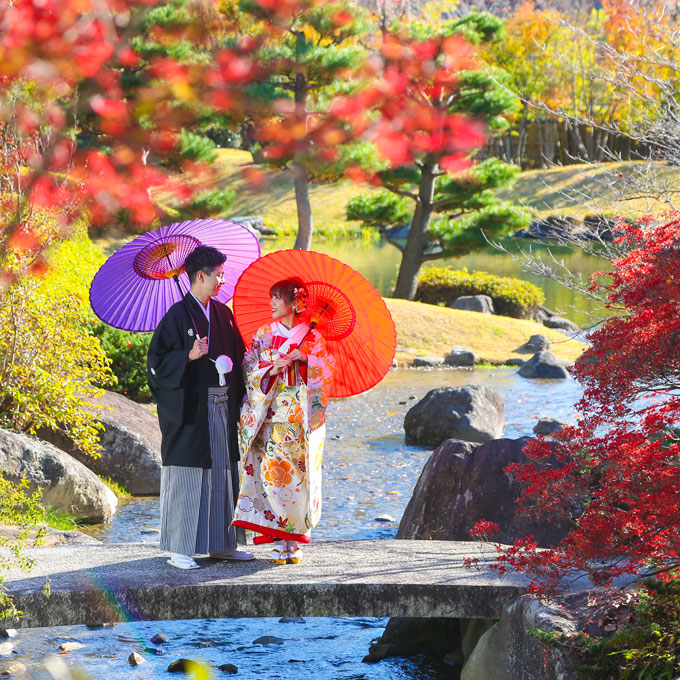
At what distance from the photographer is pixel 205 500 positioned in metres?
5.07

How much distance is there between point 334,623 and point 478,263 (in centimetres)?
2816

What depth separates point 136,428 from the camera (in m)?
9.03

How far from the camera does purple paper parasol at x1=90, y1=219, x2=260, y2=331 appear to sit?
5426mm

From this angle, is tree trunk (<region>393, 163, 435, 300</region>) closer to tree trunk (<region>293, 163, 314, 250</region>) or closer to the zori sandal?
tree trunk (<region>293, 163, 314, 250</region>)

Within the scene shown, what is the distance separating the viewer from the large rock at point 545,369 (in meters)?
15.5

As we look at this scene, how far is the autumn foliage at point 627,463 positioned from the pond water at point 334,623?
4.24 feet

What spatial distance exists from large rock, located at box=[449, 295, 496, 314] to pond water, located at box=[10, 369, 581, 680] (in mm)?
5530

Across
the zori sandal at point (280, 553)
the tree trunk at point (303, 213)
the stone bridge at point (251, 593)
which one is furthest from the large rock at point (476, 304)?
the stone bridge at point (251, 593)

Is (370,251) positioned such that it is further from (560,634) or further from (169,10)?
(560,634)

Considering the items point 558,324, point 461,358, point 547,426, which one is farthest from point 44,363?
point 558,324

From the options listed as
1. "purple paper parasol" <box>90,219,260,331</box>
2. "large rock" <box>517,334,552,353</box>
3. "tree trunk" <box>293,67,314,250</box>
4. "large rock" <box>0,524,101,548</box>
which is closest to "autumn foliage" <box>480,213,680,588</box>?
"purple paper parasol" <box>90,219,260,331</box>

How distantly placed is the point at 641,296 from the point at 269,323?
204 centimetres

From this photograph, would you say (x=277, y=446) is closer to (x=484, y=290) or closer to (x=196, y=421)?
(x=196, y=421)

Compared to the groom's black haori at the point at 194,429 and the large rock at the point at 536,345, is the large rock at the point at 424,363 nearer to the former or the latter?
the large rock at the point at 536,345
